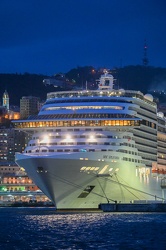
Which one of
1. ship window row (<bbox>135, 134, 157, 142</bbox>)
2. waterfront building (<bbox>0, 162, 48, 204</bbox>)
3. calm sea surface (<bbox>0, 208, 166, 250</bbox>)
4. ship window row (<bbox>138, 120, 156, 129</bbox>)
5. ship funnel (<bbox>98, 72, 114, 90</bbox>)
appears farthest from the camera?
waterfront building (<bbox>0, 162, 48, 204</bbox>)

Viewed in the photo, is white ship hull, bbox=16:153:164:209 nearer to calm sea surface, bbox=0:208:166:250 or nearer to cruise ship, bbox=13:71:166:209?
cruise ship, bbox=13:71:166:209

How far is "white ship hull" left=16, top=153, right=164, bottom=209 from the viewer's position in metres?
67.8

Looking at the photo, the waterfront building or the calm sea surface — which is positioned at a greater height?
the waterfront building

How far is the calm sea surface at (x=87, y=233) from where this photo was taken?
1773 inches

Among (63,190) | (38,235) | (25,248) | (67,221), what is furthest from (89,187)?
(25,248)

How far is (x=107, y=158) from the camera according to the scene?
69.4 meters

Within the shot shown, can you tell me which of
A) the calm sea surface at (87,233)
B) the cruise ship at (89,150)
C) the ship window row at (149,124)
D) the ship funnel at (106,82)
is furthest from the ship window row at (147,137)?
the calm sea surface at (87,233)

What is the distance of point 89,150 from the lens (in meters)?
69.3

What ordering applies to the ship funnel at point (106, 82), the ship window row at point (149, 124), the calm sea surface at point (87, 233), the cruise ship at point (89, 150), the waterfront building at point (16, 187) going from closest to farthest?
the calm sea surface at point (87, 233) < the cruise ship at point (89, 150) < the ship window row at point (149, 124) < the ship funnel at point (106, 82) < the waterfront building at point (16, 187)

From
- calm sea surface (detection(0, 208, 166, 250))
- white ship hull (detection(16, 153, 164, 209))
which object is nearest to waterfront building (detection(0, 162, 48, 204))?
white ship hull (detection(16, 153, 164, 209))

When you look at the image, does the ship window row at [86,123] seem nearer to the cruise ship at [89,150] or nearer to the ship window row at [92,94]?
the cruise ship at [89,150]

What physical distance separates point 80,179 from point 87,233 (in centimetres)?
1692

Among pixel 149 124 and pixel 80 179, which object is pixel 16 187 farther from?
pixel 80 179

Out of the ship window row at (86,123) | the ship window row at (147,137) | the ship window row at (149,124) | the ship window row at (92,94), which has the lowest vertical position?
the ship window row at (147,137)
